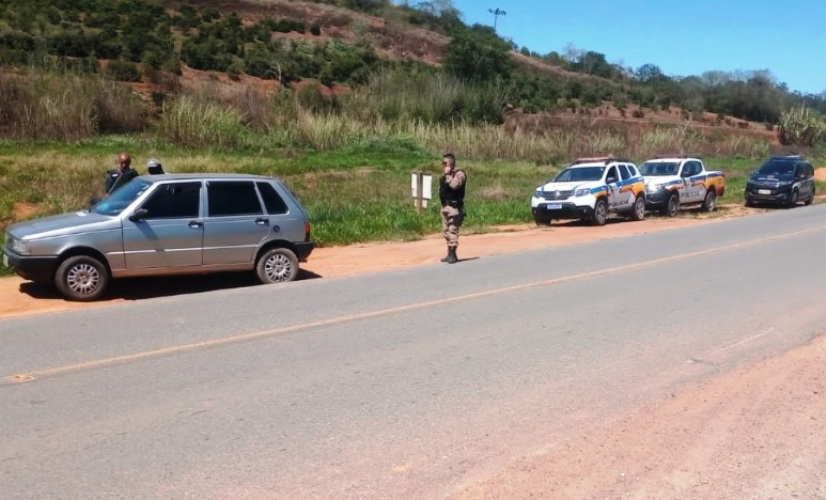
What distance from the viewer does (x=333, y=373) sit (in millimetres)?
7461

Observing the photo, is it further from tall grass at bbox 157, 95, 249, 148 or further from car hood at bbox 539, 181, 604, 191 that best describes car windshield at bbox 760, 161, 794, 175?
tall grass at bbox 157, 95, 249, 148

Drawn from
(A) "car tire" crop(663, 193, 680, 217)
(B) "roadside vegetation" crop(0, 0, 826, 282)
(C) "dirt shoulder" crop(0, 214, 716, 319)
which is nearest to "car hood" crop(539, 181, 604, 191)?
(C) "dirt shoulder" crop(0, 214, 716, 319)

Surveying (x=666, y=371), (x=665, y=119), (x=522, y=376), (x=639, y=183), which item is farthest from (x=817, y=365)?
(x=665, y=119)

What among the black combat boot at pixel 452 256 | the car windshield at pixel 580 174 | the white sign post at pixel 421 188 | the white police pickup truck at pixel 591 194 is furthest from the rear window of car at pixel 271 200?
the car windshield at pixel 580 174

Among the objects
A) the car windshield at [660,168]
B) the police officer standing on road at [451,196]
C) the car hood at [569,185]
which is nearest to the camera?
the police officer standing on road at [451,196]

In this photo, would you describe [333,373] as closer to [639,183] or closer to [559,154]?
[639,183]

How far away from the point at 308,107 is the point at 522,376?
3641 cm

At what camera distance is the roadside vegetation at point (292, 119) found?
2481 cm

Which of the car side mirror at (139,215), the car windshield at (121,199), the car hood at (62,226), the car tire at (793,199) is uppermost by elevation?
the car windshield at (121,199)

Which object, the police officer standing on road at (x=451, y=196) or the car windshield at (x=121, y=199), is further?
the police officer standing on road at (x=451, y=196)

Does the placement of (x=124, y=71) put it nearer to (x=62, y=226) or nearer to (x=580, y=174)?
(x=580, y=174)

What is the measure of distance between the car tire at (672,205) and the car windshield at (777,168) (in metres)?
6.40

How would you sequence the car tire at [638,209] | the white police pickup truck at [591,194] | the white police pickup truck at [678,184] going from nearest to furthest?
1. the white police pickup truck at [591,194]
2. the car tire at [638,209]
3. the white police pickup truck at [678,184]

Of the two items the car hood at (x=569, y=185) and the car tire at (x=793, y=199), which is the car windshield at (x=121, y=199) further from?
the car tire at (x=793, y=199)
